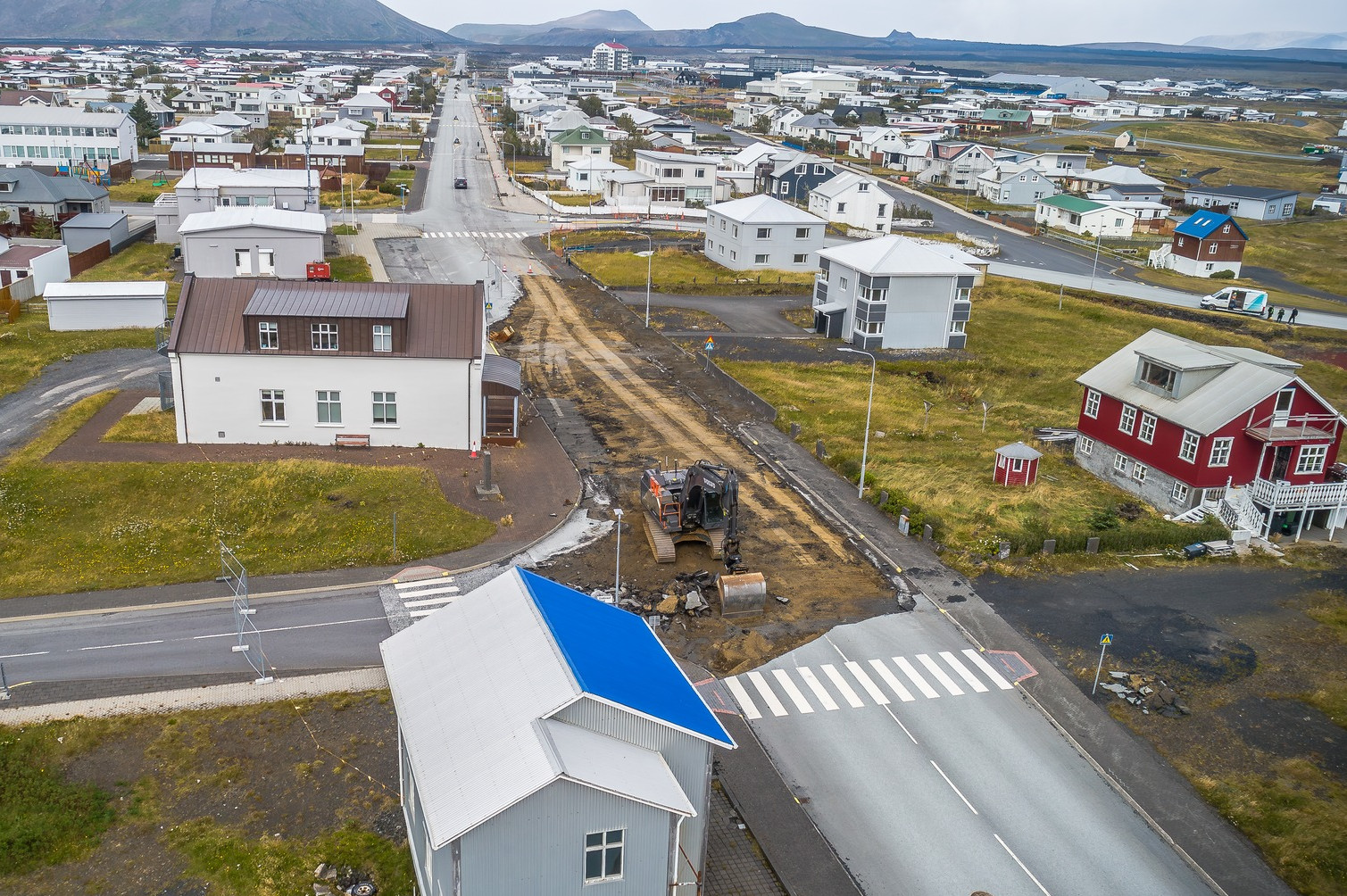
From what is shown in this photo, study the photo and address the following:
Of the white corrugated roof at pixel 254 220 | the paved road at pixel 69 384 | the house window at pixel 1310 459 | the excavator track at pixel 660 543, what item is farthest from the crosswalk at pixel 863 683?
the white corrugated roof at pixel 254 220

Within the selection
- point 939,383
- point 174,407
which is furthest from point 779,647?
point 939,383

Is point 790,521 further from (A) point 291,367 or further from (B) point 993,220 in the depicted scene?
(B) point 993,220

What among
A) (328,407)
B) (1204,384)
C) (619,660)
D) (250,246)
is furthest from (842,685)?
(250,246)

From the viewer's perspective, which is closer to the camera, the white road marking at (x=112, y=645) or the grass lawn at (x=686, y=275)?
the white road marking at (x=112, y=645)

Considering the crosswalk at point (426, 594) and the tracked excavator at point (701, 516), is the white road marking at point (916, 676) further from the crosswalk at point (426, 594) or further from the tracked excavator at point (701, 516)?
the crosswalk at point (426, 594)

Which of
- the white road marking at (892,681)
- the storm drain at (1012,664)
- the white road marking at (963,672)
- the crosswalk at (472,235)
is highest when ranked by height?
the crosswalk at (472,235)

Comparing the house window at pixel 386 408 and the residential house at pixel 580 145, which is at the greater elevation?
the residential house at pixel 580 145

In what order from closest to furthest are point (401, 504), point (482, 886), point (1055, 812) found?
point (482, 886) → point (1055, 812) → point (401, 504)
